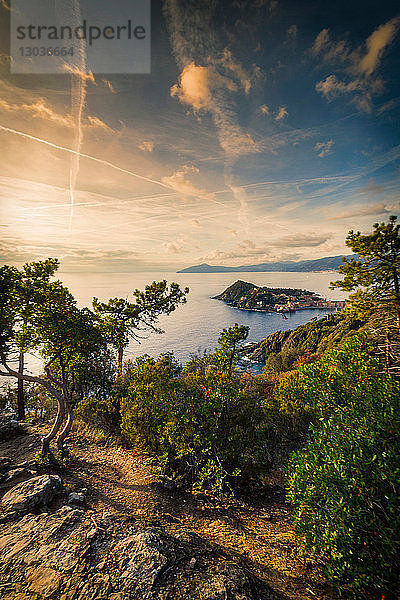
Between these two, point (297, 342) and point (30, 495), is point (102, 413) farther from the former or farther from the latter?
point (297, 342)

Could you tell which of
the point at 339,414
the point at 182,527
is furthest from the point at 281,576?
the point at 339,414

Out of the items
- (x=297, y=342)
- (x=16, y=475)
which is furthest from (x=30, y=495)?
(x=297, y=342)

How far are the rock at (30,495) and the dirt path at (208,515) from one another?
4.38 ft

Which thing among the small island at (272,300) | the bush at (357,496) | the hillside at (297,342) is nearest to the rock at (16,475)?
the bush at (357,496)

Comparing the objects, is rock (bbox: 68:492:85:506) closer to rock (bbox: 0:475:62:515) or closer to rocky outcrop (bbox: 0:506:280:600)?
rock (bbox: 0:475:62:515)

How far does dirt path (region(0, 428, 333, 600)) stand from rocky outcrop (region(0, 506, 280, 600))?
1.17 metres

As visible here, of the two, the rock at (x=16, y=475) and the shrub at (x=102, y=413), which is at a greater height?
the rock at (x=16, y=475)

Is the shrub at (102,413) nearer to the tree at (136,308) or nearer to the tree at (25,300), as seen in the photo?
the tree at (136,308)

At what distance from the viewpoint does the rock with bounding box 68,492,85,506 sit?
706cm

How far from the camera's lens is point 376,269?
409 inches

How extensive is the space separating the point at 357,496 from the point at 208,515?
18.0 feet

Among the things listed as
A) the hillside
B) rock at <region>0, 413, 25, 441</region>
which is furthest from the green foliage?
rock at <region>0, 413, 25, 441</region>

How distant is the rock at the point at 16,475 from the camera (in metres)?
7.67

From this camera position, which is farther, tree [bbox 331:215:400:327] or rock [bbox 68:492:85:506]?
tree [bbox 331:215:400:327]
